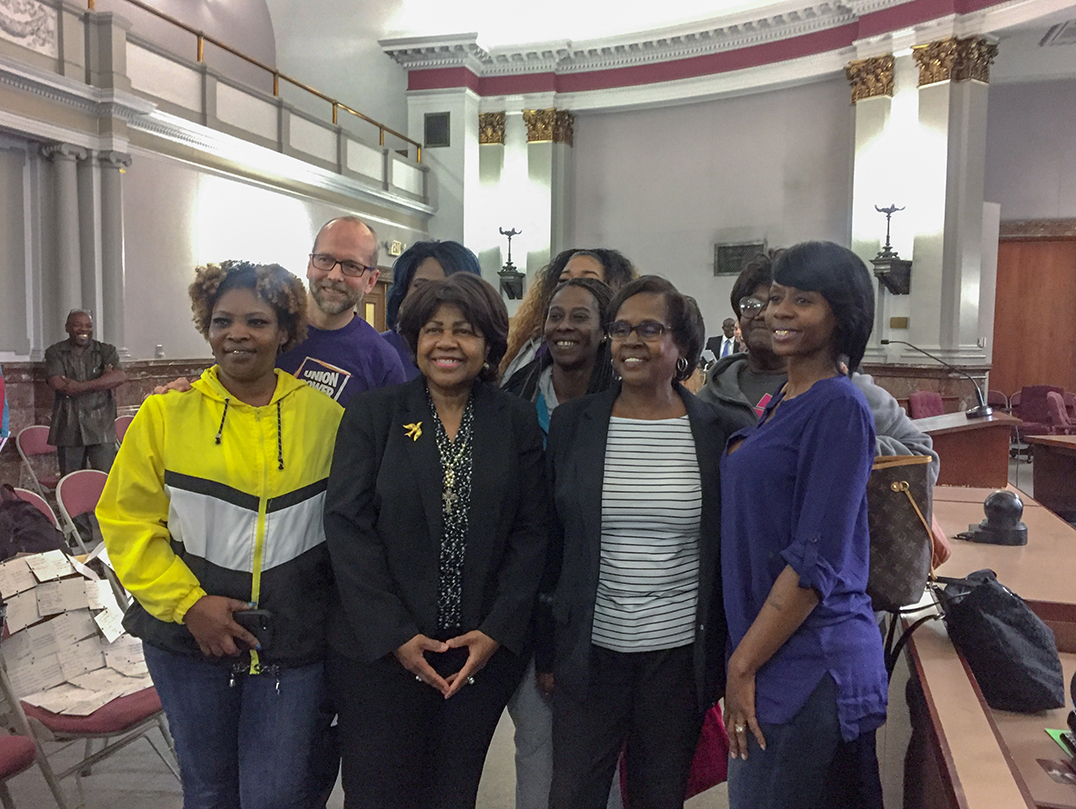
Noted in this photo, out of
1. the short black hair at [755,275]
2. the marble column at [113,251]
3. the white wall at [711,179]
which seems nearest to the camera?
the short black hair at [755,275]

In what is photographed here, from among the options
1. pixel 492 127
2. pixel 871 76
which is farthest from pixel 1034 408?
pixel 492 127

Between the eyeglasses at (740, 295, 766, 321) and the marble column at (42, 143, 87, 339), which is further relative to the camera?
the marble column at (42, 143, 87, 339)

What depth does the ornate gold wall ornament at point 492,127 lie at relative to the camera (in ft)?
41.5

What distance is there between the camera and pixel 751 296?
2260 millimetres

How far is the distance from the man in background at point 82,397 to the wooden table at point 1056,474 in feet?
24.7

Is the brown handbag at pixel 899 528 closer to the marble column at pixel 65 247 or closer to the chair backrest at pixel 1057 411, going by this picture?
the marble column at pixel 65 247

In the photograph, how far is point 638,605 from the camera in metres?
1.74

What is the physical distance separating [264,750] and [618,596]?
837 mm

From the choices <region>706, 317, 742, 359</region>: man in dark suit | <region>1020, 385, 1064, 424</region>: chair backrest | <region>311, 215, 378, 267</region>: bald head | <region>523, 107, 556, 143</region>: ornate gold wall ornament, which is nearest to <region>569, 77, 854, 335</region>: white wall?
<region>523, 107, 556, 143</region>: ornate gold wall ornament

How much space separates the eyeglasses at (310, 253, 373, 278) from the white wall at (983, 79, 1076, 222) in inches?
488

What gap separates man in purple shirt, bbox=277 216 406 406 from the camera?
2150mm

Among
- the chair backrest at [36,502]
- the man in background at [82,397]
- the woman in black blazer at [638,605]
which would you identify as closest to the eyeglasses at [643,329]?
the woman in black blazer at [638,605]

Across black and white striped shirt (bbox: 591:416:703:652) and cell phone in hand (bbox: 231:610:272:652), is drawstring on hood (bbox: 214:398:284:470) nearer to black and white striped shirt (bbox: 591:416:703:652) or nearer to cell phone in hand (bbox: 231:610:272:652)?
cell phone in hand (bbox: 231:610:272:652)

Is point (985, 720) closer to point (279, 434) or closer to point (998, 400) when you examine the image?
point (279, 434)
